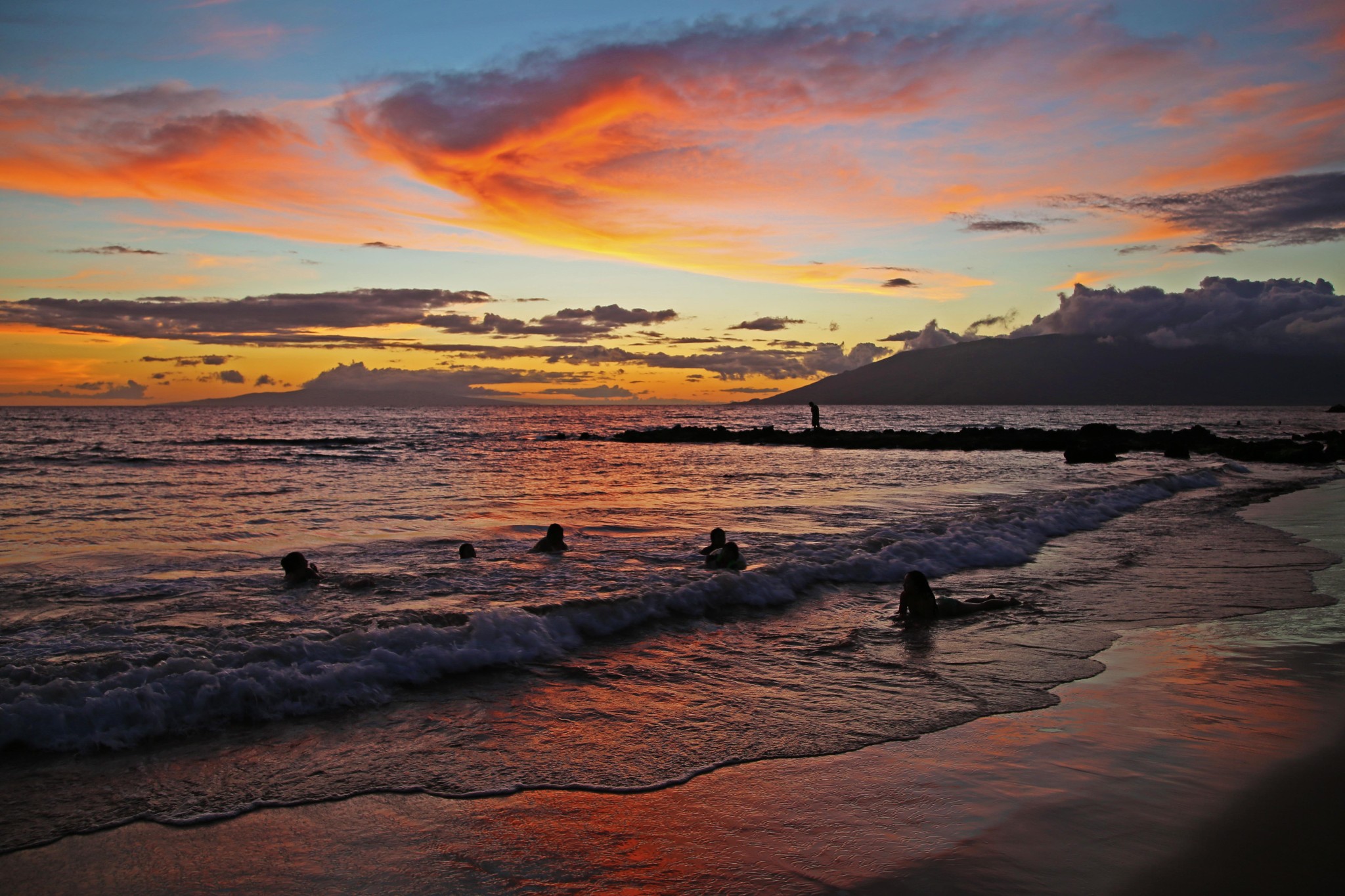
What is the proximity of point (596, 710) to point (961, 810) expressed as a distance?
10.2 feet

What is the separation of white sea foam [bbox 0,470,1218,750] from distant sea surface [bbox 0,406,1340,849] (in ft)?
0.09

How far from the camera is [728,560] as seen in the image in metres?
12.2

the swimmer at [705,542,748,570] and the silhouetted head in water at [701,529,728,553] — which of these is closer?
the swimmer at [705,542,748,570]

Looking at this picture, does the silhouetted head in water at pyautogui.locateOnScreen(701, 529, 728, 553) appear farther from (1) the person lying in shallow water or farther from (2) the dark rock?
(2) the dark rock

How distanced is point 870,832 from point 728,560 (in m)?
7.77

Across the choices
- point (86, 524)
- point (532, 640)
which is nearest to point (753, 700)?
point (532, 640)

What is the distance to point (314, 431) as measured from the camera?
79.8 m

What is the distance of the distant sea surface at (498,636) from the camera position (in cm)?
559

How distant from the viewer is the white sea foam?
240 inches

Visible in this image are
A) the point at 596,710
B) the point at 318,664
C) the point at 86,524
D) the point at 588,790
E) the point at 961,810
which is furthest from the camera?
the point at 86,524

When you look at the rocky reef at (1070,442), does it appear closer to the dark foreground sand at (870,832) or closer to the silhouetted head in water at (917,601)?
the silhouetted head in water at (917,601)

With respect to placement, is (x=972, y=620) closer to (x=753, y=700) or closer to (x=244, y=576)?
(x=753, y=700)

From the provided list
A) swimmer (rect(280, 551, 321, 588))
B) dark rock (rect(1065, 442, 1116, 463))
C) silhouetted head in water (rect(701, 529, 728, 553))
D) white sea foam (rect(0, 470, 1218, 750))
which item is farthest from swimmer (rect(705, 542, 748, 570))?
dark rock (rect(1065, 442, 1116, 463))

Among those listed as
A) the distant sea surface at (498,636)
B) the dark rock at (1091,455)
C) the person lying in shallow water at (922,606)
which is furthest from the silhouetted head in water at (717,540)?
the dark rock at (1091,455)
